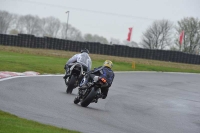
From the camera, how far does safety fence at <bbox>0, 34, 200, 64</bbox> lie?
4847 cm

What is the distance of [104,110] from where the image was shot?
14062 millimetres

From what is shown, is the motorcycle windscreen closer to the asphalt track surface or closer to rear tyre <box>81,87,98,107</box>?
the asphalt track surface

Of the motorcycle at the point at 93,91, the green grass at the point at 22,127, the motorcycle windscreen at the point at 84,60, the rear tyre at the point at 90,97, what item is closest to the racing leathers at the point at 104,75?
the motorcycle at the point at 93,91

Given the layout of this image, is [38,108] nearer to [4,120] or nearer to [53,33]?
[4,120]

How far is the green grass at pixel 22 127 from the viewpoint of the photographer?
26.0 ft

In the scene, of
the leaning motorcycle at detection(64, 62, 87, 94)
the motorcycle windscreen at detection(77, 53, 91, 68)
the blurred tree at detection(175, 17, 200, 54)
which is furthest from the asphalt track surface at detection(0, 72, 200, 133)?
the blurred tree at detection(175, 17, 200, 54)

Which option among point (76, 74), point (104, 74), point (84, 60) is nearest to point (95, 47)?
point (84, 60)

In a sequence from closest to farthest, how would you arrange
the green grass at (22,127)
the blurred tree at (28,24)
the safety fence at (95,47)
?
the green grass at (22,127), the safety fence at (95,47), the blurred tree at (28,24)

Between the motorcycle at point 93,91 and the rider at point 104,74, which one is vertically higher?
the rider at point 104,74

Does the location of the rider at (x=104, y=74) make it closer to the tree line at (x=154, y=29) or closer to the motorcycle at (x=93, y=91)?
the motorcycle at (x=93, y=91)

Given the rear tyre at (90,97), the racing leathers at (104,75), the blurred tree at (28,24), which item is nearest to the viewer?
the rear tyre at (90,97)

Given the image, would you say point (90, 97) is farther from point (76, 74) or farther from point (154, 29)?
point (154, 29)

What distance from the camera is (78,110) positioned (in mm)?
12891

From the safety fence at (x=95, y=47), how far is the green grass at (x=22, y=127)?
38.9m
